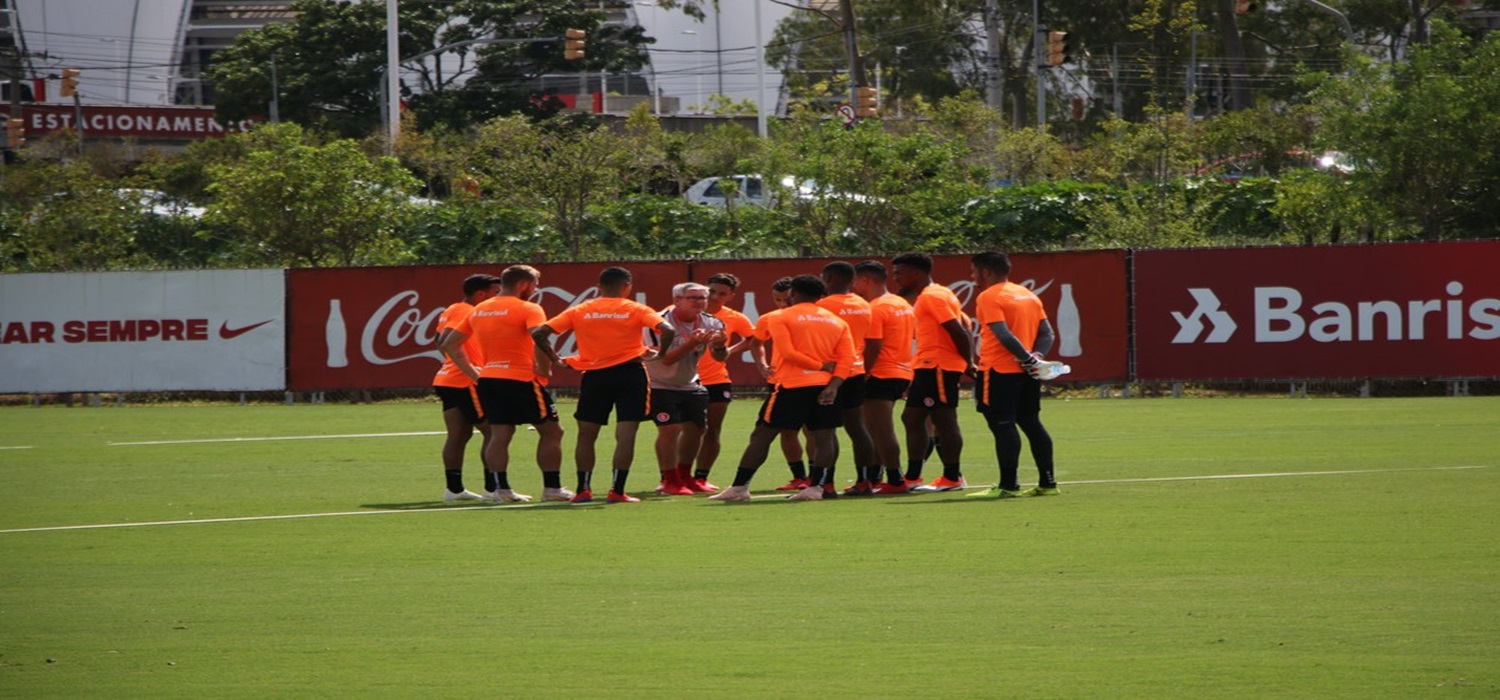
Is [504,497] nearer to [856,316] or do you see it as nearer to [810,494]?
[810,494]

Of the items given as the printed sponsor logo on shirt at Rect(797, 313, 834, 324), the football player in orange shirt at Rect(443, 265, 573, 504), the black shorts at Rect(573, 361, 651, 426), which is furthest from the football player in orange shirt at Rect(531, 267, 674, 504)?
the printed sponsor logo on shirt at Rect(797, 313, 834, 324)

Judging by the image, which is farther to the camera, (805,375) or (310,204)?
(310,204)

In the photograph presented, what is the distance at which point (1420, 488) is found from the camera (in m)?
13.8

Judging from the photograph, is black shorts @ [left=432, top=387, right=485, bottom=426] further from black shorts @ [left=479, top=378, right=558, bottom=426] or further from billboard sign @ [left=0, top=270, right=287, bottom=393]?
billboard sign @ [left=0, top=270, right=287, bottom=393]

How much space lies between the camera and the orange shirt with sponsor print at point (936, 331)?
14.8m

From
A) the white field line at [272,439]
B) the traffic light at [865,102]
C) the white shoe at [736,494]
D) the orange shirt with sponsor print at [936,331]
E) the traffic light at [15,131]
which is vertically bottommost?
the white field line at [272,439]

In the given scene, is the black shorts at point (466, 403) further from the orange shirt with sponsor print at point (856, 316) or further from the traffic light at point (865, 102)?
the traffic light at point (865, 102)

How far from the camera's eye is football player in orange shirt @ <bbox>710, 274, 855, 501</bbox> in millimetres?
14359

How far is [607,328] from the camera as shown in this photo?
14.5 metres

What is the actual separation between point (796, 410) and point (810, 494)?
0.70 meters

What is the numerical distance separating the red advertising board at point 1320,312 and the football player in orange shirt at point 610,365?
15699 millimetres

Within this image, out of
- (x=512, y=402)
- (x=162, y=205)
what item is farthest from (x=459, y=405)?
(x=162, y=205)

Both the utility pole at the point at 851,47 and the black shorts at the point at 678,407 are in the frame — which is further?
the utility pole at the point at 851,47

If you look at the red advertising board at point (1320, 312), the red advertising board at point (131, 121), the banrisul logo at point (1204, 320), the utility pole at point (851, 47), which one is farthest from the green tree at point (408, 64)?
the banrisul logo at point (1204, 320)
